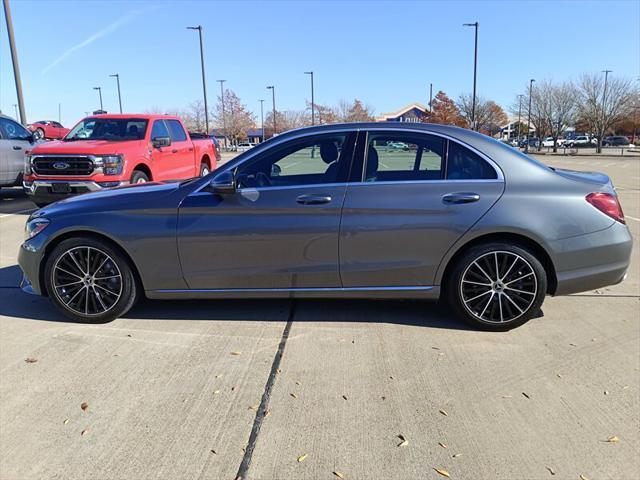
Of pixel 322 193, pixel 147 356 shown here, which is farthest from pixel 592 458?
pixel 147 356

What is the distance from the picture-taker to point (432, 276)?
A: 4023 mm

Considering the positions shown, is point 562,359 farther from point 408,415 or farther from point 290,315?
point 290,315

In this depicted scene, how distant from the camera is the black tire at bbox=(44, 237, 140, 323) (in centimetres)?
413

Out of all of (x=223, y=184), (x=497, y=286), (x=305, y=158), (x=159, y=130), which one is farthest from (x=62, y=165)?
(x=497, y=286)

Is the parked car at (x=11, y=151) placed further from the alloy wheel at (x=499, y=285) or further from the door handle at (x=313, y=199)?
the alloy wheel at (x=499, y=285)

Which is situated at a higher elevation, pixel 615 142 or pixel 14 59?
pixel 14 59

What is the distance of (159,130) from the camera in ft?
33.2

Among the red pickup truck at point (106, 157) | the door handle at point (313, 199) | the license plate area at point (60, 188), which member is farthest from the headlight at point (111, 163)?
the door handle at point (313, 199)

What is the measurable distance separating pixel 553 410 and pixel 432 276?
1.36 metres

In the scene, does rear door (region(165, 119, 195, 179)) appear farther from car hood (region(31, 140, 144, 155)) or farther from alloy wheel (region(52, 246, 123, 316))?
alloy wheel (region(52, 246, 123, 316))

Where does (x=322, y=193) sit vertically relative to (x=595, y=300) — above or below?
above

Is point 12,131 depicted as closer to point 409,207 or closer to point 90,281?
point 90,281

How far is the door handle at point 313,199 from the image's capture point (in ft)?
12.9

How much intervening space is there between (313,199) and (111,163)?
240 inches
